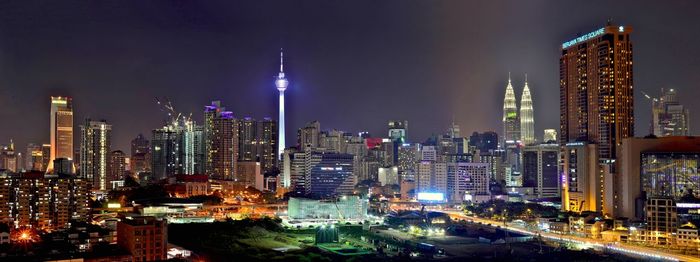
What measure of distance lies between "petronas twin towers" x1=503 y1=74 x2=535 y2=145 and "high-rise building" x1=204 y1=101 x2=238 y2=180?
14496 mm

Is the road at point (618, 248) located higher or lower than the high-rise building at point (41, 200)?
lower

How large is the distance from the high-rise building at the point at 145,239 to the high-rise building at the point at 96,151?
53.4 ft

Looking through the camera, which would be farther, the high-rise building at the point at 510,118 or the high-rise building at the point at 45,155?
the high-rise building at the point at 510,118

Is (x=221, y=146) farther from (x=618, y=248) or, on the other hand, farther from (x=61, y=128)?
(x=618, y=248)

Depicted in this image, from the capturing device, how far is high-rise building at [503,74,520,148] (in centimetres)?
3700

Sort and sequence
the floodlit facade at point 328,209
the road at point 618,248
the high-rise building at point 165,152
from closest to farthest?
1. the road at point 618,248
2. the floodlit facade at point 328,209
3. the high-rise building at point 165,152

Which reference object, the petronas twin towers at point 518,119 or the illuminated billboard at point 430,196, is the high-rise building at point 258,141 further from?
the petronas twin towers at point 518,119

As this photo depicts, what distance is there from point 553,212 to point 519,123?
642 inches

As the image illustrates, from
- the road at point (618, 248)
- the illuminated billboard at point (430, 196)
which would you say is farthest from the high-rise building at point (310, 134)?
the road at point (618, 248)

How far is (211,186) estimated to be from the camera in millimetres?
28094

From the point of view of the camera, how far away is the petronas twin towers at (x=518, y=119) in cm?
3566

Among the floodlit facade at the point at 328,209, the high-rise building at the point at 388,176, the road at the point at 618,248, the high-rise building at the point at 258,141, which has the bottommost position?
the road at the point at 618,248

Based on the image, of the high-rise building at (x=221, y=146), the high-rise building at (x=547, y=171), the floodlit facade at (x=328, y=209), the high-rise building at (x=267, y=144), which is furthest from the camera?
the high-rise building at (x=267, y=144)

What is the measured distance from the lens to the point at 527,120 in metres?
36.1
